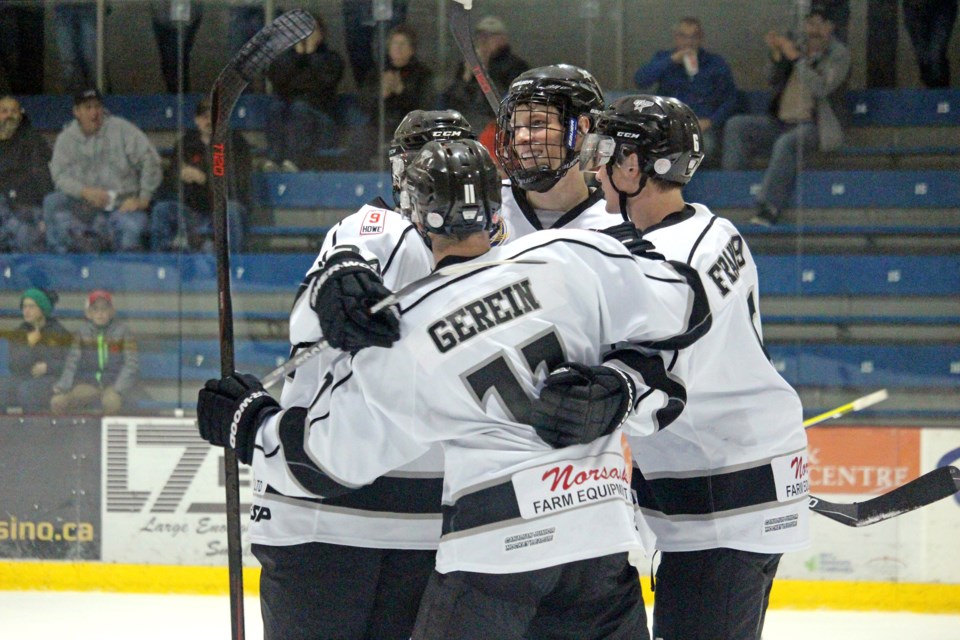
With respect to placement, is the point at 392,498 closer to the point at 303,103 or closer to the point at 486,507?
the point at 486,507

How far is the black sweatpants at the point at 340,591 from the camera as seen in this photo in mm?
2139

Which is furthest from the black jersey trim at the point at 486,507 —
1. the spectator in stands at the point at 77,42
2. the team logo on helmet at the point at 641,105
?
the spectator in stands at the point at 77,42

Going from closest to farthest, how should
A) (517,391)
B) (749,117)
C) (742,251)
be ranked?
(517,391) → (742,251) → (749,117)

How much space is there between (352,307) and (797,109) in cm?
359

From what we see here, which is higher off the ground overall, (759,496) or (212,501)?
(759,496)

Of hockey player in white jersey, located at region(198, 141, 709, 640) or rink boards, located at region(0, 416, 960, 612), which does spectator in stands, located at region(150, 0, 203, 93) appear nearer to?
rink boards, located at region(0, 416, 960, 612)

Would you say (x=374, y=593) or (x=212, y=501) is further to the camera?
(x=212, y=501)

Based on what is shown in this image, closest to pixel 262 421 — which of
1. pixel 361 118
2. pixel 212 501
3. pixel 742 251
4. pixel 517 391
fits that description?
pixel 517 391

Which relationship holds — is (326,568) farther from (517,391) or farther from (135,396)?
(135,396)


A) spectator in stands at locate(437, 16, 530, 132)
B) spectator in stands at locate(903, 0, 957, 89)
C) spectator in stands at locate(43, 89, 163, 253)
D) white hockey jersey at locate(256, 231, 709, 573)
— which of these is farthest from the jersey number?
spectator in stands at locate(903, 0, 957, 89)

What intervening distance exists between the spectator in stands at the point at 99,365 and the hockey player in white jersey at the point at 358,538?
111 inches

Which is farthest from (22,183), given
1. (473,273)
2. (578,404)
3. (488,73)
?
(578,404)

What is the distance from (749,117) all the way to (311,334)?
3388 millimetres

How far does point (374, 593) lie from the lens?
2.18 meters
